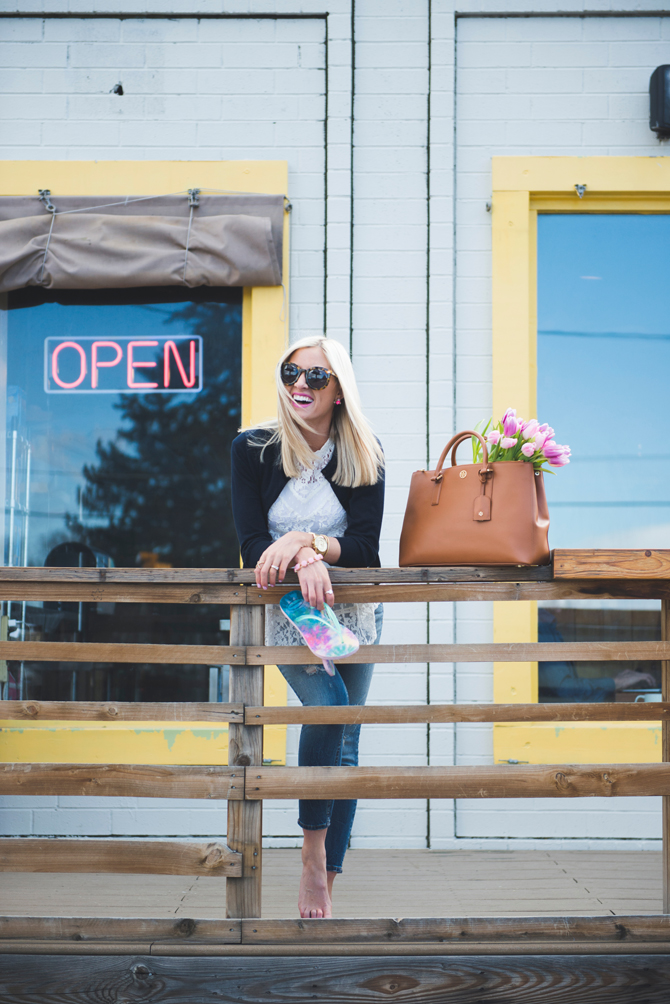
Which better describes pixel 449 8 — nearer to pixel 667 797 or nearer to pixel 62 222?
pixel 62 222

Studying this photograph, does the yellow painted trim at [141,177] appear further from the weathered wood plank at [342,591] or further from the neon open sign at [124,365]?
the weathered wood plank at [342,591]

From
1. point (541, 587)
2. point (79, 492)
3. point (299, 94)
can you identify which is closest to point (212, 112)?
point (299, 94)

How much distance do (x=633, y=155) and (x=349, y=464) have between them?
273 centimetres

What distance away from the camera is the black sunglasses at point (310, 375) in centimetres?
247

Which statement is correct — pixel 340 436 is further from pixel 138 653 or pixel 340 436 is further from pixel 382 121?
pixel 382 121

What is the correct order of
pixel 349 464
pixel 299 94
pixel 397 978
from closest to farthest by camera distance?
1. pixel 397 978
2. pixel 349 464
3. pixel 299 94

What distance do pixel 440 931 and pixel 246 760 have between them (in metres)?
0.69

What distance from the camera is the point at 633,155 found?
4.24 metres

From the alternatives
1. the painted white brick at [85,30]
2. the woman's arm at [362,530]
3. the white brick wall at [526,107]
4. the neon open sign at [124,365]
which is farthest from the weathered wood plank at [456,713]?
the painted white brick at [85,30]

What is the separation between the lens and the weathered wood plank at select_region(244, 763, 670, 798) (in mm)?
2342

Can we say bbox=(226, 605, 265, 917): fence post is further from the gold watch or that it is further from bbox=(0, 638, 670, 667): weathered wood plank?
the gold watch

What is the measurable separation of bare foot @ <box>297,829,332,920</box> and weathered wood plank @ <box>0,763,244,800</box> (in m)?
0.25

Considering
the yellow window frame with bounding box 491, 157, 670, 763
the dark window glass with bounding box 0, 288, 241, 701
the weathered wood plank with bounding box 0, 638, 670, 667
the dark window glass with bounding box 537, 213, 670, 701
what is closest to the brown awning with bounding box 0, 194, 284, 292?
the dark window glass with bounding box 0, 288, 241, 701

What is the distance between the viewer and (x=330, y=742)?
2.43m
